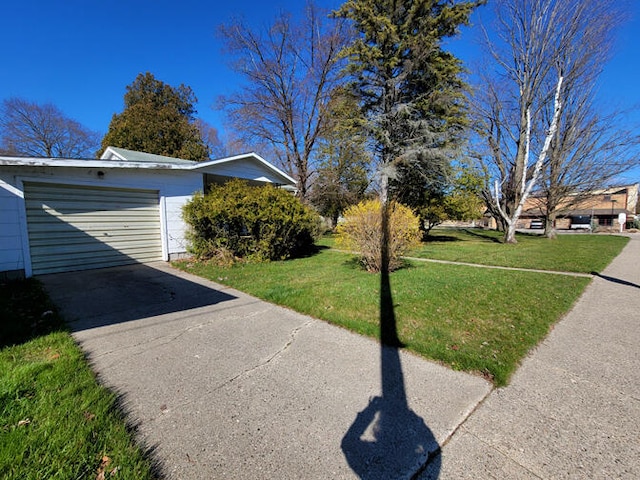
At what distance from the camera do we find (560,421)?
2020 mm

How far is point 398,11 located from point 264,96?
921 cm

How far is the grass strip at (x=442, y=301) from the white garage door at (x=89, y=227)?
1.82 metres

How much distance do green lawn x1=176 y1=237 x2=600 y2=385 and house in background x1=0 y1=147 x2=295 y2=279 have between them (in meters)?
1.83

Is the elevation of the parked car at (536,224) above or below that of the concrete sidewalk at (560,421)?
above

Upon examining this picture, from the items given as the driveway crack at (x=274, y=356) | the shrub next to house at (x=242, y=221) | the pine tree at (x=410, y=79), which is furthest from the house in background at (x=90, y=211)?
the pine tree at (x=410, y=79)

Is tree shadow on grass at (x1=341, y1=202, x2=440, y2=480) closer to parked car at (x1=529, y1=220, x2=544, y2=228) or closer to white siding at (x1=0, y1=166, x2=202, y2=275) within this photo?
white siding at (x1=0, y1=166, x2=202, y2=275)

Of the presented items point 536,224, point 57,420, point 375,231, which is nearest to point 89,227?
point 57,420

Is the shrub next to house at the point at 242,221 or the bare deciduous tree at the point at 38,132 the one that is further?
the bare deciduous tree at the point at 38,132

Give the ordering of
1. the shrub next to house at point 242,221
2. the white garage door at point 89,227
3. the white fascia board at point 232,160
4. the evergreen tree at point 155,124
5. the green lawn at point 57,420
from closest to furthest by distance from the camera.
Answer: the green lawn at point 57,420 < the white garage door at point 89,227 < the shrub next to house at point 242,221 < the white fascia board at point 232,160 < the evergreen tree at point 155,124

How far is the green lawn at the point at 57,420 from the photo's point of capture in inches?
63.3

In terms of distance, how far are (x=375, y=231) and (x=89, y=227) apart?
7.35 metres

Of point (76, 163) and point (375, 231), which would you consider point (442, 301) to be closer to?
point (375, 231)

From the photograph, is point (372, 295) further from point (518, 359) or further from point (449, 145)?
point (449, 145)

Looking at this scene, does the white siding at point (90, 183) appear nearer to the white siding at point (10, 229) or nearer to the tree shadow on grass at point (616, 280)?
the white siding at point (10, 229)
